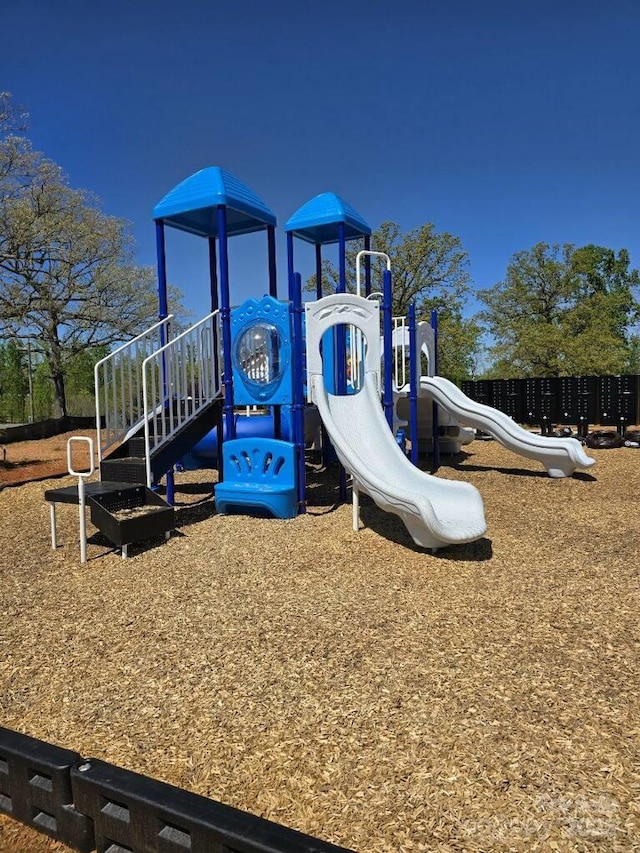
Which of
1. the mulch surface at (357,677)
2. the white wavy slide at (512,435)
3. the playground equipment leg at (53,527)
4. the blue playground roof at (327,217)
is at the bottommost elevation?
the mulch surface at (357,677)

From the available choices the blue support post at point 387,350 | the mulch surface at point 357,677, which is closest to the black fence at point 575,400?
the blue support post at point 387,350

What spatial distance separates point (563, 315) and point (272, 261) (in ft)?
73.7

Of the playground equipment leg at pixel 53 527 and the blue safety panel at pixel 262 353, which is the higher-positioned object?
the blue safety panel at pixel 262 353

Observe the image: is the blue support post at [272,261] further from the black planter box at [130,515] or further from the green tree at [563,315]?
the green tree at [563,315]

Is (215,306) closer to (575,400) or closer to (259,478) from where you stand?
(259,478)

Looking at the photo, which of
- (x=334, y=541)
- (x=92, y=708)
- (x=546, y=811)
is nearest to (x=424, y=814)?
(x=546, y=811)

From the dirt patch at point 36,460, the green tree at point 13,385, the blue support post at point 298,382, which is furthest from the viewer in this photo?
the green tree at point 13,385

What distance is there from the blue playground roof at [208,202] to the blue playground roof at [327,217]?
2.80 ft

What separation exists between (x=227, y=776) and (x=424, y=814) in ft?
2.81

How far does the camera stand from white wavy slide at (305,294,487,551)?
5430 mm

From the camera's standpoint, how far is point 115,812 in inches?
85.7

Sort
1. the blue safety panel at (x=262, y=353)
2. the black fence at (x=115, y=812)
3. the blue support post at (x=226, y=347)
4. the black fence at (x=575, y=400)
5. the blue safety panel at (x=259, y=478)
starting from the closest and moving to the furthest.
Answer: the black fence at (x=115, y=812)
the blue safety panel at (x=259, y=478)
the blue safety panel at (x=262, y=353)
the blue support post at (x=226, y=347)
the black fence at (x=575, y=400)

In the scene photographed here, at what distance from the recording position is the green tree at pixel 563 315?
2530 centimetres

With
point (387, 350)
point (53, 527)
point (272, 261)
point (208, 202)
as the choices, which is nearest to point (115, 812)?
point (53, 527)
